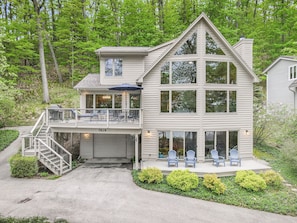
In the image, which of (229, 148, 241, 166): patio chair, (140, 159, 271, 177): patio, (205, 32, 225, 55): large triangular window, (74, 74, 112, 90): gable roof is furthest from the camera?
(74, 74, 112, 90): gable roof


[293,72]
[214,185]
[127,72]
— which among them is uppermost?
[293,72]

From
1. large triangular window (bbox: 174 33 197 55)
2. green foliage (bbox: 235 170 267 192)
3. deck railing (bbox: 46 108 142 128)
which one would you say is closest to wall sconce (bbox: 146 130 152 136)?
deck railing (bbox: 46 108 142 128)

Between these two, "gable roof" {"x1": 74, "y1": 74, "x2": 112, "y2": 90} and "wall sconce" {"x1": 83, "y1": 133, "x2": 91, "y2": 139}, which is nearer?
"gable roof" {"x1": 74, "y1": 74, "x2": 112, "y2": 90}

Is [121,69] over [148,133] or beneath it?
over

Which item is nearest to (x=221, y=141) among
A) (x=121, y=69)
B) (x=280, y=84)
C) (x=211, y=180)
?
(x=211, y=180)

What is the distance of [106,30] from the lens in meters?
24.2

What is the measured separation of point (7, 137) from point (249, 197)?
57.0ft

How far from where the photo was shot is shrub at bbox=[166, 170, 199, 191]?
899 centimetres

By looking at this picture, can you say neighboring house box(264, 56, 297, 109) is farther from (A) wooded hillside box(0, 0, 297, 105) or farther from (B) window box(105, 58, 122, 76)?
(B) window box(105, 58, 122, 76)

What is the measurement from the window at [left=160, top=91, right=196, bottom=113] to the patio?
352cm

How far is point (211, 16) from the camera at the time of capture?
24688mm

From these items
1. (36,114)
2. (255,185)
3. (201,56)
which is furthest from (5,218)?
(36,114)

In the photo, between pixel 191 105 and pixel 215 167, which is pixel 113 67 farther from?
pixel 215 167

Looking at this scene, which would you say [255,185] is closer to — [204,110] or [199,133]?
[199,133]
